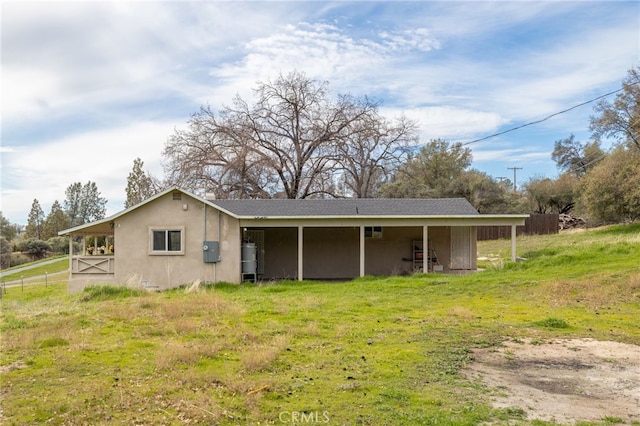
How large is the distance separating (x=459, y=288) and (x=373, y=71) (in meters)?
12.5

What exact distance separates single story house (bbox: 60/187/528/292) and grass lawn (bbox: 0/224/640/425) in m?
2.74

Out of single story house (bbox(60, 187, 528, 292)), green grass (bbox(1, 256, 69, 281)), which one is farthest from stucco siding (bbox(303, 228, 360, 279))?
green grass (bbox(1, 256, 69, 281))

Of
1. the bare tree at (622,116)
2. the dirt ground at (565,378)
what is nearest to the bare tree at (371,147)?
the bare tree at (622,116)

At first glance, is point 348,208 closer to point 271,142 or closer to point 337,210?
point 337,210

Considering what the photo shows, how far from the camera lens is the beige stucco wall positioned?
16953mm

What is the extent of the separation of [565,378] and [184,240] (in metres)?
13.5

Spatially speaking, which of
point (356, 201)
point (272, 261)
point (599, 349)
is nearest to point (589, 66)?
point (356, 201)

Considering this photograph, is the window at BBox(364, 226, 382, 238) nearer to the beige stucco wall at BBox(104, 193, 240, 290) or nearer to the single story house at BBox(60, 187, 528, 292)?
the single story house at BBox(60, 187, 528, 292)

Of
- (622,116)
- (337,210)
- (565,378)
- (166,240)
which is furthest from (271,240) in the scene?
(622,116)

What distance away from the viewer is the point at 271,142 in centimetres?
3300

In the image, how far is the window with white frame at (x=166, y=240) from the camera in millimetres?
16984

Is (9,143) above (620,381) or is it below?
above

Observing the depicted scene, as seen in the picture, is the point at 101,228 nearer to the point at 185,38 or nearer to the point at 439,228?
the point at 185,38

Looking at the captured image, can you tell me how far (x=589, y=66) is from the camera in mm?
19484
